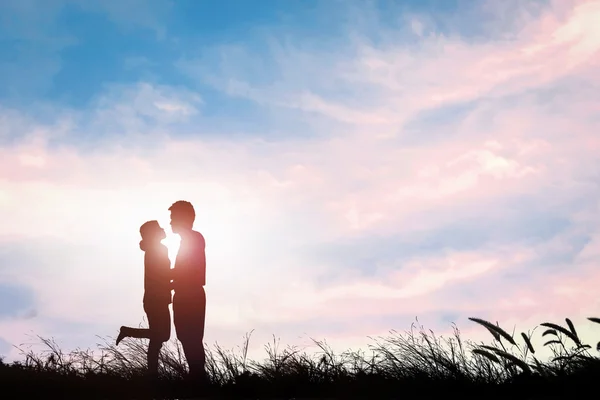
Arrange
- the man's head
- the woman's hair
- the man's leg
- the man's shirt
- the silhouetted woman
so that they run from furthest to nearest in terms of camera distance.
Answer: the woman's hair → the silhouetted woman → the man's head → the man's shirt → the man's leg

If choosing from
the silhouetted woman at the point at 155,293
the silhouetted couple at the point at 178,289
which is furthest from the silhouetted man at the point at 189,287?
the silhouetted woman at the point at 155,293

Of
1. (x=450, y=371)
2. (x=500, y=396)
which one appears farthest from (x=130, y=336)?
(x=500, y=396)

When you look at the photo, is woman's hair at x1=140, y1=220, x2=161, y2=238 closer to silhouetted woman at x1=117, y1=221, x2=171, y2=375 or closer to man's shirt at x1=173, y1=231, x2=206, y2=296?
silhouetted woman at x1=117, y1=221, x2=171, y2=375

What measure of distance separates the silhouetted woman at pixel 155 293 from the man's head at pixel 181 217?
0.52 metres

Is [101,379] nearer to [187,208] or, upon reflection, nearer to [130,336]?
[130,336]

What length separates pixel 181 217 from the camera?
9.05m

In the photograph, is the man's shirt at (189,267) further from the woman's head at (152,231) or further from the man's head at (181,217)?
the woman's head at (152,231)

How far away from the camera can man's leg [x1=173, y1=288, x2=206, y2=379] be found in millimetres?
8789

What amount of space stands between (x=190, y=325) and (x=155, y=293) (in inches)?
30.7

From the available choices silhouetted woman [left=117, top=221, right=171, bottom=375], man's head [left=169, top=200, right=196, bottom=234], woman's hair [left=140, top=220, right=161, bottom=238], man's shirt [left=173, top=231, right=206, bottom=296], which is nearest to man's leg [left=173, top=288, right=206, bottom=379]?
man's shirt [left=173, top=231, right=206, bottom=296]

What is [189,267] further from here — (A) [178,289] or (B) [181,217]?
(B) [181,217]

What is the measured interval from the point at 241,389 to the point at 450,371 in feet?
7.66

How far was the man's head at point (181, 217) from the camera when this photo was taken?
9047 millimetres

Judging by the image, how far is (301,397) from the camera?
300 inches
